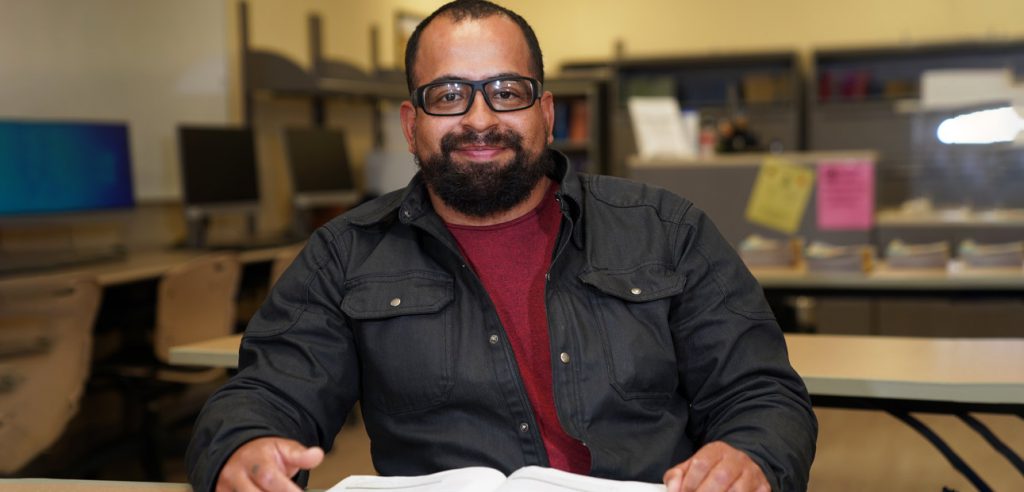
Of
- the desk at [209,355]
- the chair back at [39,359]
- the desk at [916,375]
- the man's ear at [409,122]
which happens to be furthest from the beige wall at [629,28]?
→ the man's ear at [409,122]

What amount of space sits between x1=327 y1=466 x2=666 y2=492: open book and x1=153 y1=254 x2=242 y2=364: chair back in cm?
238

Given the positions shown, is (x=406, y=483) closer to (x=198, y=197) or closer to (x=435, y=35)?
(x=435, y=35)

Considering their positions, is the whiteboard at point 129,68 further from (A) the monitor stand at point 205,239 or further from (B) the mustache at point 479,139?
(B) the mustache at point 479,139

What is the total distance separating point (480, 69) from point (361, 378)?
1.60ft

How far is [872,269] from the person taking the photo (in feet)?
10.9

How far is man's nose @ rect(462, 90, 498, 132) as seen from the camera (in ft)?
4.82

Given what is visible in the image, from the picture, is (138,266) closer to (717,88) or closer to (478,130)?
(478,130)

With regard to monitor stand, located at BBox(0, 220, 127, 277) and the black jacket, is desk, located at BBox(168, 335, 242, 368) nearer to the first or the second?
the black jacket

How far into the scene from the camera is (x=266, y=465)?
1.14 meters

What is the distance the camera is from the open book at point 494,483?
1044mm

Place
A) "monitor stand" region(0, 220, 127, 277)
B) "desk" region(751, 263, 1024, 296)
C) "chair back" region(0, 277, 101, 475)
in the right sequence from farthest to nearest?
"monitor stand" region(0, 220, 127, 277)
"desk" region(751, 263, 1024, 296)
"chair back" region(0, 277, 101, 475)

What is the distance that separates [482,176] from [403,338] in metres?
0.27

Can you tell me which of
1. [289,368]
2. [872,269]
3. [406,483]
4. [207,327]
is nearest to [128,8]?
[207,327]

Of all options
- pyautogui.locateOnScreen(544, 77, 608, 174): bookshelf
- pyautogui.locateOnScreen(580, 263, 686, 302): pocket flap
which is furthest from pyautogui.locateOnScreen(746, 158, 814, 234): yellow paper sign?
pyautogui.locateOnScreen(544, 77, 608, 174): bookshelf
